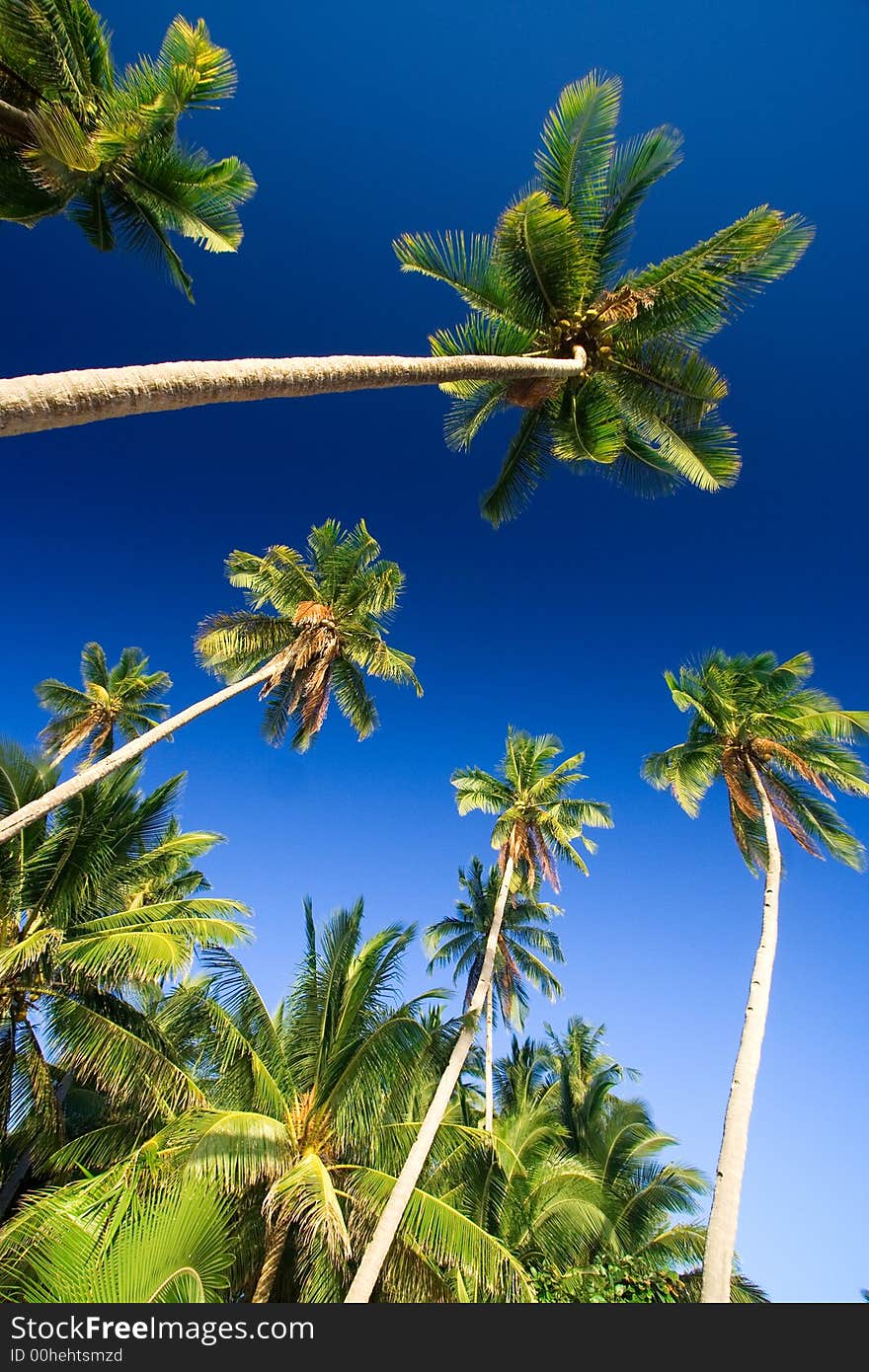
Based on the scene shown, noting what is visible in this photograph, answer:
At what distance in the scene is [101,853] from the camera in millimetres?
12219

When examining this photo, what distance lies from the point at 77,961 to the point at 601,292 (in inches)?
532

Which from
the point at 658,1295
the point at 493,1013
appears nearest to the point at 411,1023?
the point at 658,1295

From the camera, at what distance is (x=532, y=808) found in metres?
20.7

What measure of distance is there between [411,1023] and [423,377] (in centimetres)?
1056

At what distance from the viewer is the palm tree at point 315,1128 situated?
9.24m

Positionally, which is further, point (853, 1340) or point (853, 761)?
point (853, 761)

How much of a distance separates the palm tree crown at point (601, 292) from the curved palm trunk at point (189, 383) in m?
2.94

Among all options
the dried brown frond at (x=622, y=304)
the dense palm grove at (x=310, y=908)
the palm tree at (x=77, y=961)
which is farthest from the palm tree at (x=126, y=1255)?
the dried brown frond at (x=622, y=304)

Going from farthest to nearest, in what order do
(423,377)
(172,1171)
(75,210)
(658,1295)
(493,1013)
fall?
(493,1013) < (658,1295) < (75,210) < (172,1171) < (423,377)

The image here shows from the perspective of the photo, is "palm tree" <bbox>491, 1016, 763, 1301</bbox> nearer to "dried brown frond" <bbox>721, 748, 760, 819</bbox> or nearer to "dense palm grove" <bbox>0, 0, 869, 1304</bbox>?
"dense palm grove" <bbox>0, 0, 869, 1304</bbox>

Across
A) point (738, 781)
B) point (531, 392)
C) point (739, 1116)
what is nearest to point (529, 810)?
point (738, 781)

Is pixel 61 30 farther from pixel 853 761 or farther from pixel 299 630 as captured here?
pixel 853 761

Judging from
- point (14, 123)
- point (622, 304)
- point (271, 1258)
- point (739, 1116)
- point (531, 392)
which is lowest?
point (271, 1258)

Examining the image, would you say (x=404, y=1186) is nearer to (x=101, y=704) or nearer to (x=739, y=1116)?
(x=739, y=1116)
